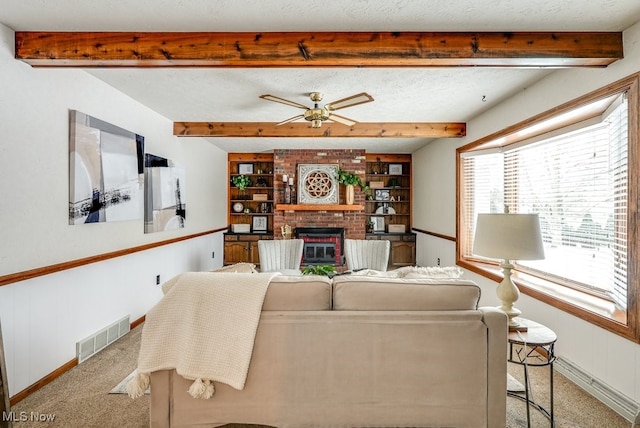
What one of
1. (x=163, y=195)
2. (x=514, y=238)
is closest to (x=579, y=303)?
(x=514, y=238)

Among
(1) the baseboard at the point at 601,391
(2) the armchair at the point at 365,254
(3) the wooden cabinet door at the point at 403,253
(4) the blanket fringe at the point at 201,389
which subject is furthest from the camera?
(3) the wooden cabinet door at the point at 403,253

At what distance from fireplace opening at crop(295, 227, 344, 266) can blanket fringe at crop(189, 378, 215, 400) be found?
4700 millimetres

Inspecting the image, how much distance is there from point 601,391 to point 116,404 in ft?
10.3

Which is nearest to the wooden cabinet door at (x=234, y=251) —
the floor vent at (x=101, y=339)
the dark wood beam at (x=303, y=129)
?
the dark wood beam at (x=303, y=129)

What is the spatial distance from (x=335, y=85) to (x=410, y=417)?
102 inches

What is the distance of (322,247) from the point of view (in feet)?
21.0

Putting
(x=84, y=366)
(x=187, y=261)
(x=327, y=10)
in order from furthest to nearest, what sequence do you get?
(x=187, y=261) → (x=84, y=366) → (x=327, y=10)

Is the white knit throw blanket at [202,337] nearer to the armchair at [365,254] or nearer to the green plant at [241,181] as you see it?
the armchair at [365,254]

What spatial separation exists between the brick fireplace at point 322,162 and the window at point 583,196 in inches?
117

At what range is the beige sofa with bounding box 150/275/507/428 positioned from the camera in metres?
1.74

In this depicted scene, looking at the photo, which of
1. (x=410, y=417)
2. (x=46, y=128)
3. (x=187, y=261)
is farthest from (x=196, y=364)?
(x=187, y=261)

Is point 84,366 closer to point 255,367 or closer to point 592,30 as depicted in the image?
point 255,367

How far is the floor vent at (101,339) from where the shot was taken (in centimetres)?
271

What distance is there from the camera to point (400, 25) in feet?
6.89
